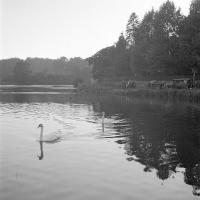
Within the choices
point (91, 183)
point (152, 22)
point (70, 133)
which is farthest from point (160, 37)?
point (91, 183)

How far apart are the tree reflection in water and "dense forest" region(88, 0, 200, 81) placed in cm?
3813

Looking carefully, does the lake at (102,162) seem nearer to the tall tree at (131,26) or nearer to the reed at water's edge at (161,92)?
the reed at water's edge at (161,92)

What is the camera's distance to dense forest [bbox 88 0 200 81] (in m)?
83.9

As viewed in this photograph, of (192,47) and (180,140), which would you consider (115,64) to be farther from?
(180,140)

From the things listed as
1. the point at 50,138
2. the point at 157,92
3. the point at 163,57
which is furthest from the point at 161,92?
the point at 50,138

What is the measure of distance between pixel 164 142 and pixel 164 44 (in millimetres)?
61227

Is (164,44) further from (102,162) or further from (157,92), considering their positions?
(102,162)

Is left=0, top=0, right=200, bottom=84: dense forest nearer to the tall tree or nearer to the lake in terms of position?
the tall tree

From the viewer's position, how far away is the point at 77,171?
22.0m

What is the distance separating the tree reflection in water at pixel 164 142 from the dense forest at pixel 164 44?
38.1 meters

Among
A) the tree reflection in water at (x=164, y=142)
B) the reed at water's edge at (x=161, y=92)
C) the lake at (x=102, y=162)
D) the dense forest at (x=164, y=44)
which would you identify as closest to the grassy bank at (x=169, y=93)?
the reed at water's edge at (x=161, y=92)

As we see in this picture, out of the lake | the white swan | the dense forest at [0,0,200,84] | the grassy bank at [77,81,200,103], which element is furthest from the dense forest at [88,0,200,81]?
the white swan

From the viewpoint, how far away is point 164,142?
30.7m

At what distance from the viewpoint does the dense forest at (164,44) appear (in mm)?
83875
